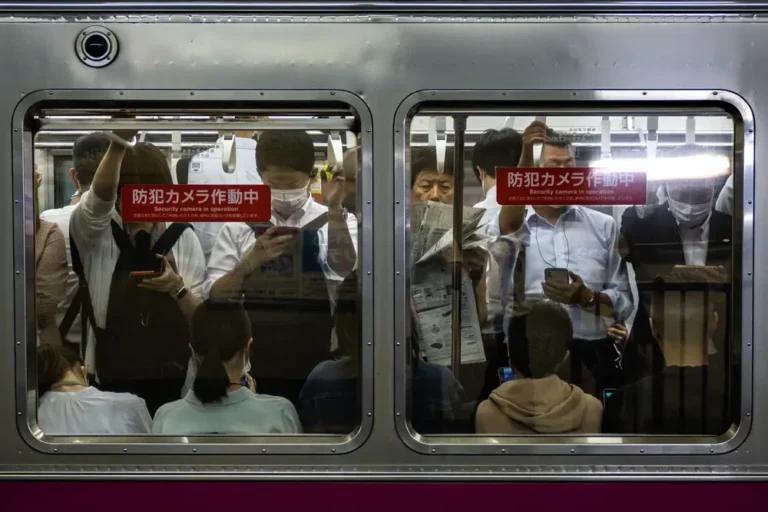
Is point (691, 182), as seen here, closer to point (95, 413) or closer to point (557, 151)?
point (557, 151)

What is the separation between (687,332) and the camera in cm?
262

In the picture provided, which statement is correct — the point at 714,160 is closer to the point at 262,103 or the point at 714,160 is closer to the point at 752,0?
the point at 752,0

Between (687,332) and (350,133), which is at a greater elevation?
(350,133)

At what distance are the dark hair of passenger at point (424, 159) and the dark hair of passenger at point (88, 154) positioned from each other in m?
1.05

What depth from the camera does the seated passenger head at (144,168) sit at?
2.56 m

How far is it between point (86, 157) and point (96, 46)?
37cm

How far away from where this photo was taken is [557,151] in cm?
256

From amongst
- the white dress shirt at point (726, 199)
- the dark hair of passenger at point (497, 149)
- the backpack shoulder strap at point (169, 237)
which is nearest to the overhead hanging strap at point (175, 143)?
the backpack shoulder strap at point (169, 237)

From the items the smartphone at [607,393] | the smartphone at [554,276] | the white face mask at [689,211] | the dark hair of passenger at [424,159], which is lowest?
the smartphone at [607,393]

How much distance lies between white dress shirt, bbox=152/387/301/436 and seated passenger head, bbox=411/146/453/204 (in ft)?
2.83

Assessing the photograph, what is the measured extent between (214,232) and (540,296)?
1.14 metres

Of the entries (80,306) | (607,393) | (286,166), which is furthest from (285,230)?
(607,393)

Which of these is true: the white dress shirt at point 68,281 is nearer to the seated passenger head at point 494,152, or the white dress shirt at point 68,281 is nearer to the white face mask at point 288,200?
the white face mask at point 288,200

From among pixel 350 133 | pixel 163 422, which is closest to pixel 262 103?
pixel 350 133
